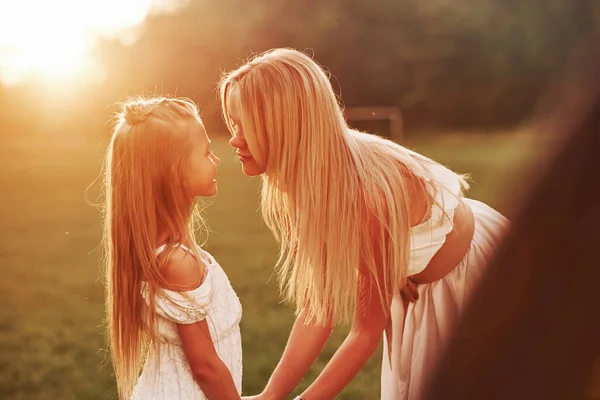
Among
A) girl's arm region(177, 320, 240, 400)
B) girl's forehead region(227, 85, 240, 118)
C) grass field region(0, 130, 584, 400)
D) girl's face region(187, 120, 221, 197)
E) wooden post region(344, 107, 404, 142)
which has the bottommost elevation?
wooden post region(344, 107, 404, 142)

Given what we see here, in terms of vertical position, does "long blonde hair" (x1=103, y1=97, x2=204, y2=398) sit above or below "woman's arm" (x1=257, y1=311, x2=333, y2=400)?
above

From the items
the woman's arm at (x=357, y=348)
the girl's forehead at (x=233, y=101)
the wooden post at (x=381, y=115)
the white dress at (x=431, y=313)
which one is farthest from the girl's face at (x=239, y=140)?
the wooden post at (x=381, y=115)

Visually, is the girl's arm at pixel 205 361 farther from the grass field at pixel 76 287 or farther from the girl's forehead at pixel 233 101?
the grass field at pixel 76 287

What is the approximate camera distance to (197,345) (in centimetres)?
215

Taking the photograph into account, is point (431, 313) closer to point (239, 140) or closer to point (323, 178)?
point (323, 178)

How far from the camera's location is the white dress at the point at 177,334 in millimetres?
2145

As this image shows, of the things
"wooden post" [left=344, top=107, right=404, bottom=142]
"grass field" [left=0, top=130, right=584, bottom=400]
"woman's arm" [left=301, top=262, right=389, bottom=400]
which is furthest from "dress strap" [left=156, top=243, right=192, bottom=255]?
"wooden post" [left=344, top=107, right=404, bottom=142]

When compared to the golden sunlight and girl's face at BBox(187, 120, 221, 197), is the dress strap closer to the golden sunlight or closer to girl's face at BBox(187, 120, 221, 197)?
girl's face at BBox(187, 120, 221, 197)

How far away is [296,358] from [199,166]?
682mm

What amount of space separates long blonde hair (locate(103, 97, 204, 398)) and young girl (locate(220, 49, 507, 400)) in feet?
0.71

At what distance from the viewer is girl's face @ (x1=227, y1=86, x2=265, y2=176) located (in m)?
2.35

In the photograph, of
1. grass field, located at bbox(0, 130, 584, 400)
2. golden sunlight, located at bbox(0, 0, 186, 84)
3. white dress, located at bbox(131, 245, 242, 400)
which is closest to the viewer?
white dress, located at bbox(131, 245, 242, 400)

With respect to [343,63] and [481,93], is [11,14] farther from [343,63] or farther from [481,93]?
[481,93]

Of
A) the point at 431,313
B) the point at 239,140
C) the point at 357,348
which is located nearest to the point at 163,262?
the point at 239,140
